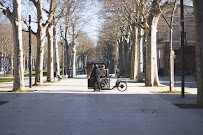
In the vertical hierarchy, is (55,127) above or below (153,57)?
below

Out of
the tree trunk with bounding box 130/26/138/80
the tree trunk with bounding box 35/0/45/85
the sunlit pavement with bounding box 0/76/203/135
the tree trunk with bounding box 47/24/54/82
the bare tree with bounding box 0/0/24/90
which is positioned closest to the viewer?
the sunlit pavement with bounding box 0/76/203/135

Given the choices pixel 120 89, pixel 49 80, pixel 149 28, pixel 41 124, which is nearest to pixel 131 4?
pixel 149 28

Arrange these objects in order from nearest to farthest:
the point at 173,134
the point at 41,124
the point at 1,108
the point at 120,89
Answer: the point at 173,134 < the point at 41,124 < the point at 1,108 < the point at 120,89

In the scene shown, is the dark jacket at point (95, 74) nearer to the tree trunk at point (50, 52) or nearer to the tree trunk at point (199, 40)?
the tree trunk at point (199, 40)

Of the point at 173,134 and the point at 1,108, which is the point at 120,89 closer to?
the point at 1,108

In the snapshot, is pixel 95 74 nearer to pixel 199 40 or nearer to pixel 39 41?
pixel 39 41

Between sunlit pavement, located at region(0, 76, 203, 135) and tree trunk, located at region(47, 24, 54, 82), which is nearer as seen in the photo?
sunlit pavement, located at region(0, 76, 203, 135)

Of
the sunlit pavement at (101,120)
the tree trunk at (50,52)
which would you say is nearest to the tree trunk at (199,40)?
the sunlit pavement at (101,120)

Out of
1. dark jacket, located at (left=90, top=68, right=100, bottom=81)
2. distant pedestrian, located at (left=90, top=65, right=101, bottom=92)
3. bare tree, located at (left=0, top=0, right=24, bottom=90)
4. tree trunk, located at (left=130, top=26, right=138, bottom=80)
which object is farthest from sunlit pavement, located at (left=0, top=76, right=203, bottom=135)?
tree trunk, located at (left=130, top=26, right=138, bottom=80)

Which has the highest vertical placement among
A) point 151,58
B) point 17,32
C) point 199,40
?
point 17,32

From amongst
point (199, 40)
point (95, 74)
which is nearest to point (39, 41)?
point (95, 74)

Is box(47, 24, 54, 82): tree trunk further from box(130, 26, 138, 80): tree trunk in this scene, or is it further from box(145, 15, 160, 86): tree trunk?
box(145, 15, 160, 86): tree trunk

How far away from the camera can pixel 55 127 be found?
9.40 meters

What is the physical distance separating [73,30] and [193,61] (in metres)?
20.4
